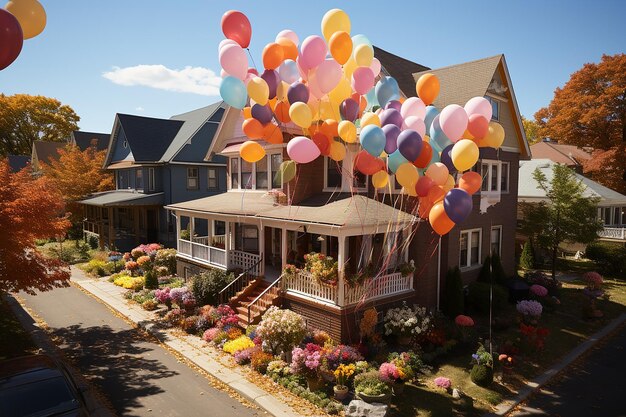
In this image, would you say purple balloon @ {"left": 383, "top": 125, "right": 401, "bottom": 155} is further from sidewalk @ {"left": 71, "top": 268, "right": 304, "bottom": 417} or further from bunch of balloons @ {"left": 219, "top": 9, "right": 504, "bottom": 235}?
sidewalk @ {"left": 71, "top": 268, "right": 304, "bottom": 417}

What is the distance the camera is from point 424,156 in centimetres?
→ 959

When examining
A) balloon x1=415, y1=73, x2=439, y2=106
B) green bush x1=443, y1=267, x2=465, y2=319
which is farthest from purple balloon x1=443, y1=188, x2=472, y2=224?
green bush x1=443, y1=267, x2=465, y2=319

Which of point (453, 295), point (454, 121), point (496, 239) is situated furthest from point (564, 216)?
point (454, 121)

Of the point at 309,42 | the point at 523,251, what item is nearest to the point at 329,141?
the point at 309,42

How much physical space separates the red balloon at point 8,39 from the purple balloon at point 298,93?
19.1ft

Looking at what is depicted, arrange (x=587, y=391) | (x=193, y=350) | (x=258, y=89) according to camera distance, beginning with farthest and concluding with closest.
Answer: (x=193, y=350) → (x=587, y=391) → (x=258, y=89)

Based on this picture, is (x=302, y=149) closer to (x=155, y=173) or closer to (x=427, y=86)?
(x=427, y=86)

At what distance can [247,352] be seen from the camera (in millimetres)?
12430

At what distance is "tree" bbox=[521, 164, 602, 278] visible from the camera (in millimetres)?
21484

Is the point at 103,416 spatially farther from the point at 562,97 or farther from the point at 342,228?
the point at 562,97

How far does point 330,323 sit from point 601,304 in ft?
47.8

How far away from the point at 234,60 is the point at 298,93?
1799 millimetres

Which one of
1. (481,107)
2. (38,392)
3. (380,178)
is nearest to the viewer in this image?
(38,392)

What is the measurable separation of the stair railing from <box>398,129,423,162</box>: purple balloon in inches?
375
